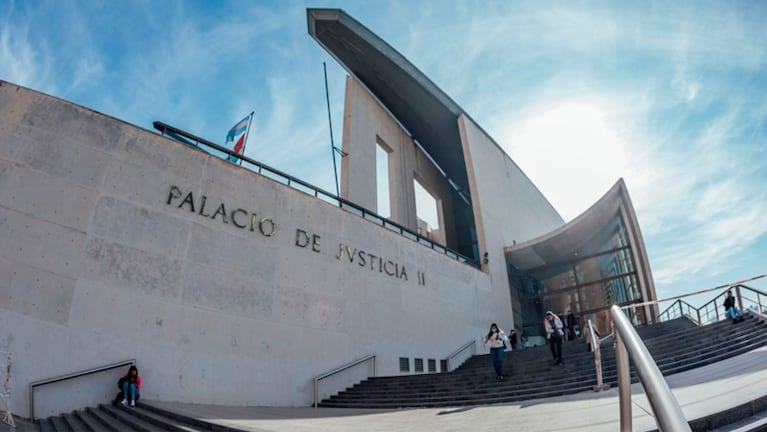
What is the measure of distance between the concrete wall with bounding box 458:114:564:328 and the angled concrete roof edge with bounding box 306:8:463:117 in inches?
53.3

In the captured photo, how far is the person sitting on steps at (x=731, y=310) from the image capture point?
9.88m

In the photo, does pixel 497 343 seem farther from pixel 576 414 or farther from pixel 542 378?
pixel 576 414

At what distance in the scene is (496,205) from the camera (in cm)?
2111

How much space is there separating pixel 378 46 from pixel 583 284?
14.5 metres

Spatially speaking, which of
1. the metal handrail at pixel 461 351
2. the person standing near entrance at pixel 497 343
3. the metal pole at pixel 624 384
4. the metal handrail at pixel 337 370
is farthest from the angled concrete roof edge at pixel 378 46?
the metal pole at pixel 624 384

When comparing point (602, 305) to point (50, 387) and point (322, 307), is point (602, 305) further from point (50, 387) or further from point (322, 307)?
point (50, 387)

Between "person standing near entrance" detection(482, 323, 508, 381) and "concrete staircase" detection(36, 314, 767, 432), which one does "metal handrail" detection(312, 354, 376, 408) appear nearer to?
"concrete staircase" detection(36, 314, 767, 432)

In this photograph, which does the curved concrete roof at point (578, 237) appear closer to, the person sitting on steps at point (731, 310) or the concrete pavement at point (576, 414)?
the person sitting on steps at point (731, 310)

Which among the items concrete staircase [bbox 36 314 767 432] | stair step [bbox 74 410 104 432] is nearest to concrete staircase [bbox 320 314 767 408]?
concrete staircase [bbox 36 314 767 432]

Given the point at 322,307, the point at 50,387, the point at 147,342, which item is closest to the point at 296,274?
the point at 322,307

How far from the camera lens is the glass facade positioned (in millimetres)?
19312

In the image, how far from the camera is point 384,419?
252 inches

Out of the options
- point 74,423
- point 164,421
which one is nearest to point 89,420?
point 74,423

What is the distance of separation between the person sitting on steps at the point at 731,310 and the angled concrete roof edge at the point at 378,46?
14.0m
